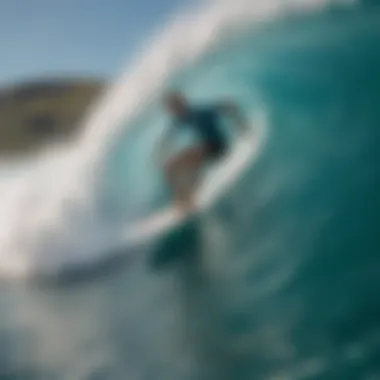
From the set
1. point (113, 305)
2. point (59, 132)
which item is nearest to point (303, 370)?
point (113, 305)

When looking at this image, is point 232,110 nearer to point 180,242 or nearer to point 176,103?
point 176,103

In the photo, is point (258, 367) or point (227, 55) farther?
point (227, 55)

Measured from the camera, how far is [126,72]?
1377 mm

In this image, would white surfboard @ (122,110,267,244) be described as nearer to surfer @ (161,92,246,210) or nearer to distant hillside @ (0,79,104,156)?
surfer @ (161,92,246,210)

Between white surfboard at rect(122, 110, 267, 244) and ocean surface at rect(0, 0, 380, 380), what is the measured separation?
1cm

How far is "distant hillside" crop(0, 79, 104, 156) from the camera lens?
1378 mm

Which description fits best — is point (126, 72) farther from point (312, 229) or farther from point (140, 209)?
point (312, 229)

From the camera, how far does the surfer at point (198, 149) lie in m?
1.31

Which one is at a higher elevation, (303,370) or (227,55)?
(227,55)

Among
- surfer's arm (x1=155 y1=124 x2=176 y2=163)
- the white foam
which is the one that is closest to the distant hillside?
the white foam

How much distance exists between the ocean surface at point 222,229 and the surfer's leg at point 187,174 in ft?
0.09

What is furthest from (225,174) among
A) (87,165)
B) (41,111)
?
(41,111)

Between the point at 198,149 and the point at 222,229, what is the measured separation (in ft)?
0.45

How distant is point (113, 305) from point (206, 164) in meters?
0.27
